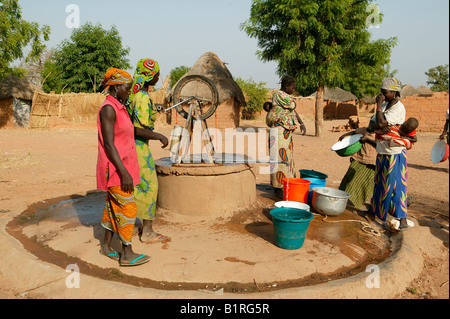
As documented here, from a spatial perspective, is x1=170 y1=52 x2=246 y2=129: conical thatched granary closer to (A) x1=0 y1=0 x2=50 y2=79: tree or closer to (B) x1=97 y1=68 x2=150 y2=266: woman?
(A) x1=0 y1=0 x2=50 y2=79: tree

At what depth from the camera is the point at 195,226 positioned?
384 centimetres

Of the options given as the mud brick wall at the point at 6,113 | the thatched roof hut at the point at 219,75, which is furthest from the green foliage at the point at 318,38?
the mud brick wall at the point at 6,113

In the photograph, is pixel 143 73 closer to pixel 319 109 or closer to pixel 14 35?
pixel 319 109

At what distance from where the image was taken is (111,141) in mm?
2766

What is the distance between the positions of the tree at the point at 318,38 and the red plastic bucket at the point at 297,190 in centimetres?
1008

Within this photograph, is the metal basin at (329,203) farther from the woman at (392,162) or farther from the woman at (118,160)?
the woman at (118,160)

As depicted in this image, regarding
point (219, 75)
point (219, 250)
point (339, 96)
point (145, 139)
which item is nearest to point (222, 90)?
point (219, 75)

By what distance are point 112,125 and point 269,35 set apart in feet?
42.9

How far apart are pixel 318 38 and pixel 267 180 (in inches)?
352

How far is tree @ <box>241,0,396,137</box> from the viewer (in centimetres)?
1309

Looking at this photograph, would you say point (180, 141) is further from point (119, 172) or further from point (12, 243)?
point (12, 243)

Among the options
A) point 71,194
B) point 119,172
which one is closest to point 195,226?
point 119,172

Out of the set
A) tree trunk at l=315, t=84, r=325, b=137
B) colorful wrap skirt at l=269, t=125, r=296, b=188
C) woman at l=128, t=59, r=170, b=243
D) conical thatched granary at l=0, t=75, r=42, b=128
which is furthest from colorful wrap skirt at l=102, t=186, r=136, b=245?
conical thatched granary at l=0, t=75, r=42, b=128
